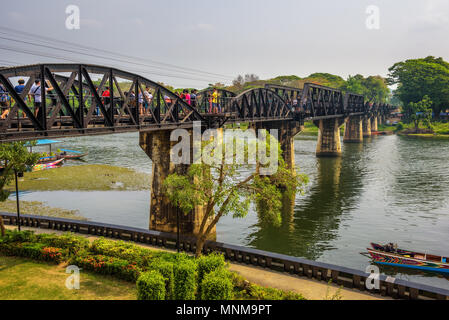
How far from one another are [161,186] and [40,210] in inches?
781

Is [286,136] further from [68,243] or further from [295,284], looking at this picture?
[68,243]

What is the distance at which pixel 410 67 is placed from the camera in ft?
482

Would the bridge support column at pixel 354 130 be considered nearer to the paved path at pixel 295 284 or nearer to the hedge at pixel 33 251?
the paved path at pixel 295 284

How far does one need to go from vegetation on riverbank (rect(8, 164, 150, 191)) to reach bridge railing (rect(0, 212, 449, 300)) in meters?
24.6

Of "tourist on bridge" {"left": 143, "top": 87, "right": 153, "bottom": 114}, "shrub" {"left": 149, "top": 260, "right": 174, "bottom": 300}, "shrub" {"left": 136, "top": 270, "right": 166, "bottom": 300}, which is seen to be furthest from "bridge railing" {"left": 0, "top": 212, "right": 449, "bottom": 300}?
"tourist on bridge" {"left": 143, "top": 87, "right": 153, "bottom": 114}

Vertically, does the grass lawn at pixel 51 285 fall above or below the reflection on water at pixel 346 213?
above

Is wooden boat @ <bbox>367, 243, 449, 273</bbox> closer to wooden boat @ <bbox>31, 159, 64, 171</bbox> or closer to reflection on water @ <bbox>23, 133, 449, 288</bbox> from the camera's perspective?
reflection on water @ <bbox>23, 133, 449, 288</bbox>

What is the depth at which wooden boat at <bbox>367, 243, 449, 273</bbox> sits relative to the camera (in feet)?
89.4

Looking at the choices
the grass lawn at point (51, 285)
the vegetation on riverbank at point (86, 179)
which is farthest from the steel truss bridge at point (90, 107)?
the vegetation on riverbank at point (86, 179)

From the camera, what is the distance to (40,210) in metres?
41.9

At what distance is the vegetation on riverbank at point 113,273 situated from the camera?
14.9 m

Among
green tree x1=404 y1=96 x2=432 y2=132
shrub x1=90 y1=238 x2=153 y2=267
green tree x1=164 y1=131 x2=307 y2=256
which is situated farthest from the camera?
green tree x1=404 y1=96 x2=432 y2=132

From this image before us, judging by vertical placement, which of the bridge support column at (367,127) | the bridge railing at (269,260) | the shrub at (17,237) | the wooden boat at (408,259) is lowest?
the wooden boat at (408,259)

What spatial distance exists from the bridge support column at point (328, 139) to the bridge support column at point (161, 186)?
6615cm
